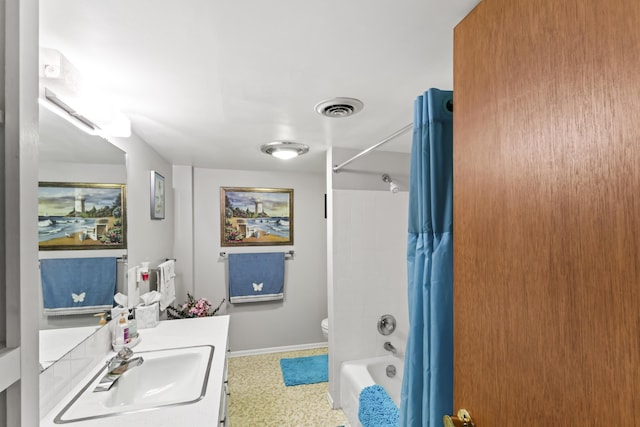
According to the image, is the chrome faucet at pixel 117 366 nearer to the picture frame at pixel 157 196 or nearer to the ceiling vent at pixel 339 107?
the picture frame at pixel 157 196

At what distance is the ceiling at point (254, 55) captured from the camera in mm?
897

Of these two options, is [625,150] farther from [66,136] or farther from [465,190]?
[66,136]

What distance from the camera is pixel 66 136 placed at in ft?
4.20

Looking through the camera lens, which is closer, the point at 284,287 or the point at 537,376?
the point at 537,376

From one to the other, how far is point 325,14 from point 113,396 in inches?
67.6

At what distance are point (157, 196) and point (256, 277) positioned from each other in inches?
57.0

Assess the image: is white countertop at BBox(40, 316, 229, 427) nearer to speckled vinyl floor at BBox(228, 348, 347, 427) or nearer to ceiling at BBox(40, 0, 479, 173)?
speckled vinyl floor at BBox(228, 348, 347, 427)

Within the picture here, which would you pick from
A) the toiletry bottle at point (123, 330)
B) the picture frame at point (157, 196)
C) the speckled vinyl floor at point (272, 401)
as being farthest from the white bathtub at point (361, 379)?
the picture frame at point (157, 196)

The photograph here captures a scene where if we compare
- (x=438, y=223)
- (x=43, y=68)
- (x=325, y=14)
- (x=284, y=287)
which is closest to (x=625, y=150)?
(x=438, y=223)

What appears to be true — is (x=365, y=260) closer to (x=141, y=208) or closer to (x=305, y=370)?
(x=305, y=370)

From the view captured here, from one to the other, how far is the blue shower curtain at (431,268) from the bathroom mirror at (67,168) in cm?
134

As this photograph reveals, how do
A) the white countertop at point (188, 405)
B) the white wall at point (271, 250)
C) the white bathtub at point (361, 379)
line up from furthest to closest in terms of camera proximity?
the white wall at point (271, 250)
the white bathtub at point (361, 379)
the white countertop at point (188, 405)

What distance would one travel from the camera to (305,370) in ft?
10.0

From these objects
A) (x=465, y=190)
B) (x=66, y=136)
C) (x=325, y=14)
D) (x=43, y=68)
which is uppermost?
(x=325, y=14)
